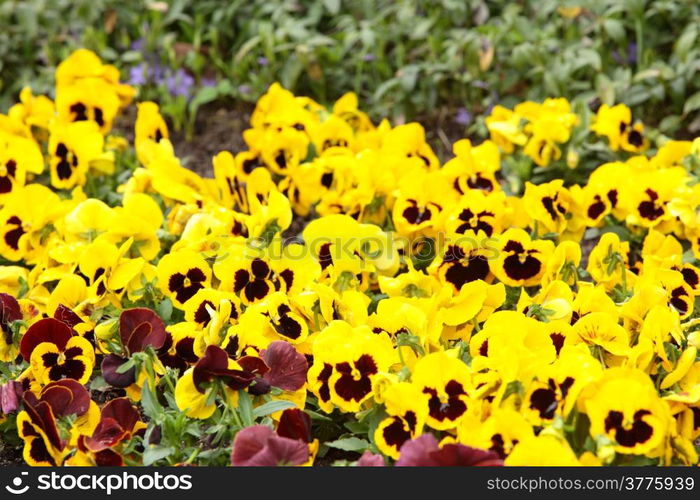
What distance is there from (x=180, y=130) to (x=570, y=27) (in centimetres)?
178

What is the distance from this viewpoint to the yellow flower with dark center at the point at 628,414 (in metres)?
2.12

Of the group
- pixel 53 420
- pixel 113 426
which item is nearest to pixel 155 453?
pixel 113 426

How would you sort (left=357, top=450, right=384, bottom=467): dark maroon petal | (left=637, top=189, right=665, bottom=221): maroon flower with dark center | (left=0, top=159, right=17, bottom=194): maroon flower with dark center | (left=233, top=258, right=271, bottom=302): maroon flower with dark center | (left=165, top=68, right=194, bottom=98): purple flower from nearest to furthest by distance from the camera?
1. (left=357, top=450, right=384, bottom=467): dark maroon petal
2. (left=233, top=258, right=271, bottom=302): maroon flower with dark center
3. (left=637, top=189, right=665, bottom=221): maroon flower with dark center
4. (left=0, top=159, right=17, bottom=194): maroon flower with dark center
5. (left=165, top=68, right=194, bottom=98): purple flower

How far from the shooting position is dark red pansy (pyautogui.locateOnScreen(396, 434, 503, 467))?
2.04 meters

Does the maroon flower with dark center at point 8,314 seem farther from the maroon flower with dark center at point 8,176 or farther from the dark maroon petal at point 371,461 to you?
the dark maroon petal at point 371,461

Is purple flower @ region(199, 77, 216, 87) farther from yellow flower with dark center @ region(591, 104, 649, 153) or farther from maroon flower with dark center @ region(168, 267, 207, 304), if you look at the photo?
maroon flower with dark center @ region(168, 267, 207, 304)

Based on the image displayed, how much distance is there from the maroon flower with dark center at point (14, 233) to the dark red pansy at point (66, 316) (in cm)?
60

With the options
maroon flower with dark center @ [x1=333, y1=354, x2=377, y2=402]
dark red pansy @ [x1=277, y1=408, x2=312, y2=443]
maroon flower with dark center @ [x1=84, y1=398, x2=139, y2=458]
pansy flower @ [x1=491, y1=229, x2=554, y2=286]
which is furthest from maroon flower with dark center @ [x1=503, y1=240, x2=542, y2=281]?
maroon flower with dark center @ [x1=84, y1=398, x2=139, y2=458]

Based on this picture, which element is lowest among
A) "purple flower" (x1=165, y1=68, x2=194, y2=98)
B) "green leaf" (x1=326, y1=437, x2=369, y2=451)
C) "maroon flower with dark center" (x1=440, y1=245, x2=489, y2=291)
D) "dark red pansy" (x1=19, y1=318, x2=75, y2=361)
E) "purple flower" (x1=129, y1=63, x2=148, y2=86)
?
"purple flower" (x1=165, y1=68, x2=194, y2=98)

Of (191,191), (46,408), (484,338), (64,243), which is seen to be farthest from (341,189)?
(46,408)

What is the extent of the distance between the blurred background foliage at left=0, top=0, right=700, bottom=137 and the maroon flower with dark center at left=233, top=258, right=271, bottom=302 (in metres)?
1.68

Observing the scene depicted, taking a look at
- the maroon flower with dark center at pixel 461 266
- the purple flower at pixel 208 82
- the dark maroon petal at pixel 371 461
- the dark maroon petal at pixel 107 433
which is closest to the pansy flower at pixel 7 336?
the dark maroon petal at pixel 107 433

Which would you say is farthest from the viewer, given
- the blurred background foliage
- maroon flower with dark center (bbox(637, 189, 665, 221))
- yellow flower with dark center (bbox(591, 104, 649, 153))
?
the blurred background foliage

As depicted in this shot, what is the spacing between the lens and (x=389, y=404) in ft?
7.54
